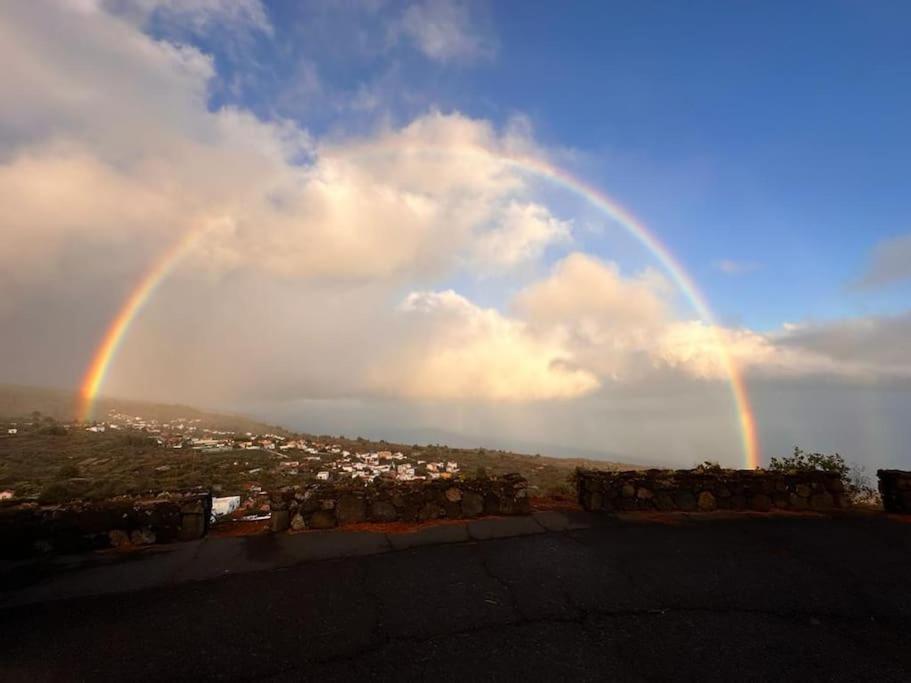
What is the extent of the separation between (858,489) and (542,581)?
41.6ft

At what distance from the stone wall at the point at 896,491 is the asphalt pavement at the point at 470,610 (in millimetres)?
3403

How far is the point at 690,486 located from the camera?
11.5m

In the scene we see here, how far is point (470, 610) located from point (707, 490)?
8021 mm

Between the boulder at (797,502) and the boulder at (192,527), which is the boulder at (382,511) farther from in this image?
the boulder at (797,502)

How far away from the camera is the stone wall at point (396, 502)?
31.1ft

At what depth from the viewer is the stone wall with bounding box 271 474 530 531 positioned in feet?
31.1

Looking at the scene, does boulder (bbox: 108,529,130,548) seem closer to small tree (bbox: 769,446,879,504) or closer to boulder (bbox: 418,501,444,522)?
boulder (bbox: 418,501,444,522)

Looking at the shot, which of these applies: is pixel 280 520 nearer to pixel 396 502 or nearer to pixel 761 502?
pixel 396 502

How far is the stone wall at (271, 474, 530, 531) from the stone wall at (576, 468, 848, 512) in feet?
6.31

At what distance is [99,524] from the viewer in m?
8.27

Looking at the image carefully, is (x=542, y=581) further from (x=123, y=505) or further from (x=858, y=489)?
(x=858, y=489)

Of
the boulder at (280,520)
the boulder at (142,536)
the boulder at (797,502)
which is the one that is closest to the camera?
the boulder at (142,536)

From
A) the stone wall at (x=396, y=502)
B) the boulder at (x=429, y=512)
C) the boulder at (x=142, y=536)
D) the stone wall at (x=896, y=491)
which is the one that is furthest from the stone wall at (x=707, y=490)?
the boulder at (x=142, y=536)

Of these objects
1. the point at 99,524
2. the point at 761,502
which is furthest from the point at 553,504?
the point at 99,524
